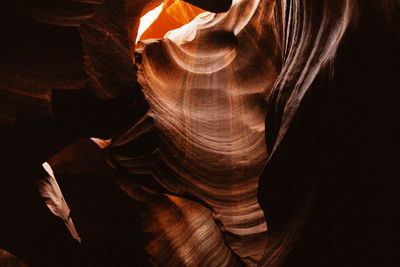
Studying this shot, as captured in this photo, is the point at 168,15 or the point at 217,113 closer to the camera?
the point at 217,113

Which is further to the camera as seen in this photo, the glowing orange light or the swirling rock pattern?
the glowing orange light

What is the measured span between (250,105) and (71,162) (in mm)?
2285

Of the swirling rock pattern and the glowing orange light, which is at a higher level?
the glowing orange light

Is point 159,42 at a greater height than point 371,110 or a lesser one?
greater

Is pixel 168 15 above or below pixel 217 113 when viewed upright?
above

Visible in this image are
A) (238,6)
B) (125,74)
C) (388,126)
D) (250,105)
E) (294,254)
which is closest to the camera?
(388,126)

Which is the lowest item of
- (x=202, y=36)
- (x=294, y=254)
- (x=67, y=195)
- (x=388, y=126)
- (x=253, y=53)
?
(x=294, y=254)

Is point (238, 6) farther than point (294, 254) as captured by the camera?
Yes

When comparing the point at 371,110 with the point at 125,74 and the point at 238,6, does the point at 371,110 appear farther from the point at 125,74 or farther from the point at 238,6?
the point at 238,6

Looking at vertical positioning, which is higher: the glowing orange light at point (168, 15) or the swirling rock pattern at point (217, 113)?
the glowing orange light at point (168, 15)

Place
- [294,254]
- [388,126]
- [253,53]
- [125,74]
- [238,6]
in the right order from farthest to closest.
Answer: [238,6] → [253,53] → [125,74] → [294,254] → [388,126]

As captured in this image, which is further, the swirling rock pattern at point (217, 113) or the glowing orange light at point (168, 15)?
the glowing orange light at point (168, 15)

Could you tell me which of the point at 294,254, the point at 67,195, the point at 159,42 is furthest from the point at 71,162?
the point at 294,254

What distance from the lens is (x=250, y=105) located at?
5469 mm
